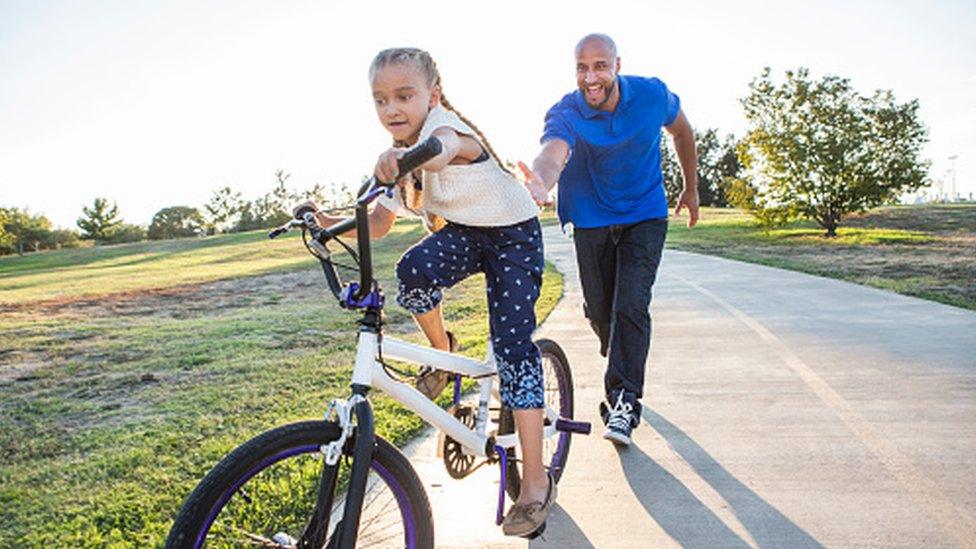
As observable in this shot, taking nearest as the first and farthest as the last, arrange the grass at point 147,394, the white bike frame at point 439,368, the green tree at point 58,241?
the white bike frame at point 439,368
the grass at point 147,394
the green tree at point 58,241

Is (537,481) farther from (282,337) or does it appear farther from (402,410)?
(282,337)

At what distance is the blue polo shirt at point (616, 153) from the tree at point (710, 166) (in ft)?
238

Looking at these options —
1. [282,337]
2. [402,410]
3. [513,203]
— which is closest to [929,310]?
[402,410]

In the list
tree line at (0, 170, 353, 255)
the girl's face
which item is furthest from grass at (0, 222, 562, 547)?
tree line at (0, 170, 353, 255)

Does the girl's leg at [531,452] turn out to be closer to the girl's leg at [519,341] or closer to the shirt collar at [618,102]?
the girl's leg at [519,341]

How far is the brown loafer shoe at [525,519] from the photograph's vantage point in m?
3.26

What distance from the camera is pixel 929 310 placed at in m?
9.35

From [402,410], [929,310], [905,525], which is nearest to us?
[905,525]

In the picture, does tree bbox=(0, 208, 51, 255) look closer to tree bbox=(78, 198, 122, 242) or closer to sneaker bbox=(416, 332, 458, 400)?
tree bbox=(78, 198, 122, 242)

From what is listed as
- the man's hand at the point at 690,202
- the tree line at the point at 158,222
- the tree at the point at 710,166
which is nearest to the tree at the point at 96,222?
the tree line at the point at 158,222

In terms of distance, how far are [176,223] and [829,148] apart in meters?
53.5

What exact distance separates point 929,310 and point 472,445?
770 centimetres

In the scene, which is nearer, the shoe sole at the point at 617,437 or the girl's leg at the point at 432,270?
the girl's leg at the point at 432,270

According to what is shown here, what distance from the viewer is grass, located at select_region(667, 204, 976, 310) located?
42.3ft
